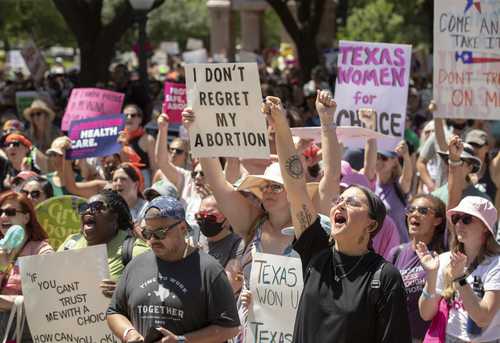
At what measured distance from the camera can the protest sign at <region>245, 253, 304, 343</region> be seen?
570 cm

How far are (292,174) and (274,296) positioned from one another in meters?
0.93

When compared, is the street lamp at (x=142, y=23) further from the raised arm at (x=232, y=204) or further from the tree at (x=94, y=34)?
the raised arm at (x=232, y=204)

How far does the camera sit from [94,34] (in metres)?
18.3

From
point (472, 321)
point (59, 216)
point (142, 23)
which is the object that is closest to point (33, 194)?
point (59, 216)

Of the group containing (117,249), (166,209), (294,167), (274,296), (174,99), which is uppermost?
(294,167)

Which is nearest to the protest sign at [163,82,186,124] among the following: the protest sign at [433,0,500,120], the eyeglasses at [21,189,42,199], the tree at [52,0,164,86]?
the eyeglasses at [21,189,42,199]

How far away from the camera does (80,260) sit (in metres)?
6.03

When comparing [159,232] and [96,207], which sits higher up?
[159,232]

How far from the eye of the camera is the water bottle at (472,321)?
17.7 feet

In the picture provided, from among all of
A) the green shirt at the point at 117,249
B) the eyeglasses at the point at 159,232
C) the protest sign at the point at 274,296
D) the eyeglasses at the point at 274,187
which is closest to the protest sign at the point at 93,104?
the green shirt at the point at 117,249

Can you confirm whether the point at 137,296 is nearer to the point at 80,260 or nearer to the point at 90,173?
the point at 80,260

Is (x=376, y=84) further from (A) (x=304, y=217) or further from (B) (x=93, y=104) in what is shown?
(A) (x=304, y=217)

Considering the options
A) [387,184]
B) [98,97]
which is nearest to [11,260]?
[387,184]

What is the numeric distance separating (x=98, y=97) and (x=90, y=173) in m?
1.73
